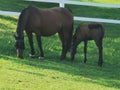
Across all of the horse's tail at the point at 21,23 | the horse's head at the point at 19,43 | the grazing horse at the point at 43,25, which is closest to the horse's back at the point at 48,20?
the grazing horse at the point at 43,25

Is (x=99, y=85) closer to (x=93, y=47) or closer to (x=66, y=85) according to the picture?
(x=66, y=85)

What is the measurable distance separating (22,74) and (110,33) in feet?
26.9

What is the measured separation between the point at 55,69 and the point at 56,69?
27mm

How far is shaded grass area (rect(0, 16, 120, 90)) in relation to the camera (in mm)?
9211

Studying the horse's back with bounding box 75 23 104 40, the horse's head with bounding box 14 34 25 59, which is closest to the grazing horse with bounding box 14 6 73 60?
the horse's head with bounding box 14 34 25 59

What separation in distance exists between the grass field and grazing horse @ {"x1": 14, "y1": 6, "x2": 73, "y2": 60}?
437mm

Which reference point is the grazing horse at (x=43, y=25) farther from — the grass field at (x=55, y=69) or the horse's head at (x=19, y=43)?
the grass field at (x=55, y=69)

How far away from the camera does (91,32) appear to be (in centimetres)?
1262

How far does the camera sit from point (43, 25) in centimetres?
1259

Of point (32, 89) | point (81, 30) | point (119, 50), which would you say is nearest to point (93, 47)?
point (119, 50)

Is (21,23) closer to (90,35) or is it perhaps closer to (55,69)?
(55,69)

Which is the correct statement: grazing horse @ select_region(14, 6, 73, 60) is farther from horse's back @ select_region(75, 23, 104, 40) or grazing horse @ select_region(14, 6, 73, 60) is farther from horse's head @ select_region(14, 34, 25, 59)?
horse's back @ select_region(75, 23, 104, 40)

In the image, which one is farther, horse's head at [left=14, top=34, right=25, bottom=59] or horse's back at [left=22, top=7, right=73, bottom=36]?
horse's back at [left=22, top=7, right=73, bottom=36]

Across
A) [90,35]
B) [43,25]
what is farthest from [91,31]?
[43,25]
